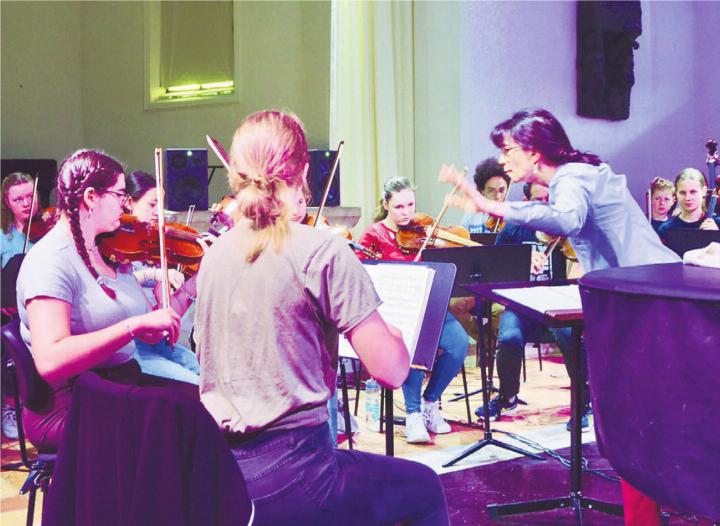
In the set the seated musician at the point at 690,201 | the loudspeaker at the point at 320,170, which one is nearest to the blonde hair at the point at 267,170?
the loudspeaker at the point at 320,170

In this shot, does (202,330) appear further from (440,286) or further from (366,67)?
(366,67)

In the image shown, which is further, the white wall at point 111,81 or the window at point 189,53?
the window at point 189,53

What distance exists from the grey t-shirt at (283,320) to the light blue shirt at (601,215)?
1358 mm

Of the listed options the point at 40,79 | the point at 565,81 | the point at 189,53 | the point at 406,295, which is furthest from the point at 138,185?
the point at 40,79

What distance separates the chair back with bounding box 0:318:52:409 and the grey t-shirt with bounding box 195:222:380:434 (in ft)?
2.76

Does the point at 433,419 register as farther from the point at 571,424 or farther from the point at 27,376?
the point at 27,376

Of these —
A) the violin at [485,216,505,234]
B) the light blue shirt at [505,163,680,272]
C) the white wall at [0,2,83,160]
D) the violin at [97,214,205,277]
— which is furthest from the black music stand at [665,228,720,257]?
the white wall at [0,2,83,160]

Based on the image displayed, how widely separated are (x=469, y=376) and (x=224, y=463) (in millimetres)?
4003

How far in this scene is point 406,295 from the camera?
2.37 metres

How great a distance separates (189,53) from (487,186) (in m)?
3.82

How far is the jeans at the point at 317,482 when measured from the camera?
155cm

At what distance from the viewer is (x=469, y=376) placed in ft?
17.4

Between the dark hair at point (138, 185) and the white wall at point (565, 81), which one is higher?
the white wall at point (565, 81)

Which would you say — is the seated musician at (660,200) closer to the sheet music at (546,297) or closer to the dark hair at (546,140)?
the dark hair at (546,140)
